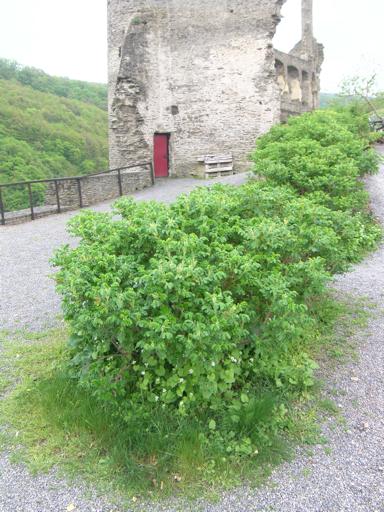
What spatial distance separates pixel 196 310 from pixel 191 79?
16369mm

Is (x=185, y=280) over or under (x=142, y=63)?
under

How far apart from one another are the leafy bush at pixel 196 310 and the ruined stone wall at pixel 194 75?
1387 centimetres

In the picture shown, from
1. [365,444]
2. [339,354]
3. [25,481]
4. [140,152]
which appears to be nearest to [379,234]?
[339,354]

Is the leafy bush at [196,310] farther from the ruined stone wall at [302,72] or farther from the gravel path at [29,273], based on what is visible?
the ruined stone wall at [302,72]

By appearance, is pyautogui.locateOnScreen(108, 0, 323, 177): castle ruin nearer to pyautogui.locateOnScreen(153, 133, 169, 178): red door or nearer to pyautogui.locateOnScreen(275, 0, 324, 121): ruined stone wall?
pyautogui.locateOnScreen(153, 133, 169, 178): red door

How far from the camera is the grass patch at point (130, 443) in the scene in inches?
119

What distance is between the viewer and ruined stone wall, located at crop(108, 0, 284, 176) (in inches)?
669

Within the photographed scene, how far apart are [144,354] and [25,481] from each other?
1166mm

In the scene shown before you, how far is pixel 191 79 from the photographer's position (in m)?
17.8

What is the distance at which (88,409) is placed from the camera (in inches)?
136

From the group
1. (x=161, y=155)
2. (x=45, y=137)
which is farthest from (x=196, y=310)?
(x=45, y=137)

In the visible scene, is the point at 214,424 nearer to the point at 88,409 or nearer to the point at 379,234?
the point at 88,409

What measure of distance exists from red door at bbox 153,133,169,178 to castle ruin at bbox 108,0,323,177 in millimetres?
41

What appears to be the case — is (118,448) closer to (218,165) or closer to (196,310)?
(196,310)
